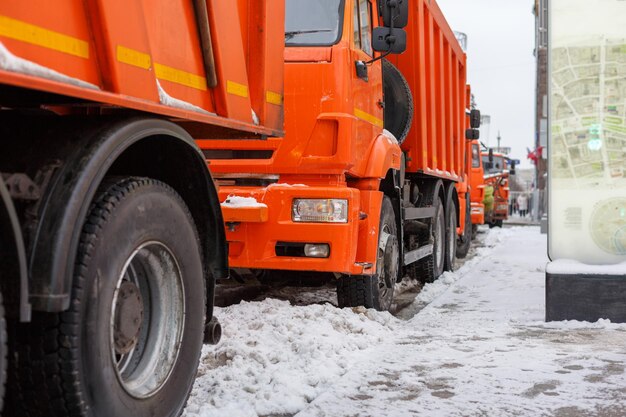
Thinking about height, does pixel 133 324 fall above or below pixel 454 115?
below

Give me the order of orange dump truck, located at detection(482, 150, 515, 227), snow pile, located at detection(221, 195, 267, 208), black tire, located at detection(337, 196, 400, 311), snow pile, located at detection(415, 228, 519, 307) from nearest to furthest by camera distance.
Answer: snow pile, located at detection(221, 195, 267, 208), black tire, located at detection(337, 196, 400, 311), snow pile, located at detection(415, 228, 519, 307), orange dump truck, located at detection(482, 150, 515, 227)

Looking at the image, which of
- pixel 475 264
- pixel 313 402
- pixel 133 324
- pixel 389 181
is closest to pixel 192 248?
pixel 133 324

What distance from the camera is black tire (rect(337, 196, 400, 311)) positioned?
6.85m

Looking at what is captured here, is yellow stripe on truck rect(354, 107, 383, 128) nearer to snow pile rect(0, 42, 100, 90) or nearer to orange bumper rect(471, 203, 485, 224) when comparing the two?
snow pile rect(0, 42, 100, 90)

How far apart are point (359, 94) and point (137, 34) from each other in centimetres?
374

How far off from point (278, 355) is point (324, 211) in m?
1.38

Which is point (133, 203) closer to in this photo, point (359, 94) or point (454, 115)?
point (359, 94)

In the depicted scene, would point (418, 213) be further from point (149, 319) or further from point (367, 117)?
point (149, 319)

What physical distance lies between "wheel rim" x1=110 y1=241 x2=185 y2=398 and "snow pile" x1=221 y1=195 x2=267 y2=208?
2.70 meters

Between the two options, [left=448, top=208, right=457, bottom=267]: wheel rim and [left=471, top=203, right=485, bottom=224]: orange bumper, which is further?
[left=471, top=203, right=485, bottom=224]: orange bumper

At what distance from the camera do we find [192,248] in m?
3.43

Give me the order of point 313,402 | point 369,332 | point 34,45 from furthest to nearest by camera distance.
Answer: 1. point 369,332
2. point 313,402
3. point 34,45

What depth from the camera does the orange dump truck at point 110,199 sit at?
7.95 feet

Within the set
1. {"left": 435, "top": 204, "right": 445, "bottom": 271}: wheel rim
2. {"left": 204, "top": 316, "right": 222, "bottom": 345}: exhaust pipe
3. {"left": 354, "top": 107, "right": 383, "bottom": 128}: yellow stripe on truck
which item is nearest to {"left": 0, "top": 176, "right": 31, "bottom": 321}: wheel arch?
{"left": 204, "top": 316, "right": 222, "bottom": 345}: exhaust pipe
